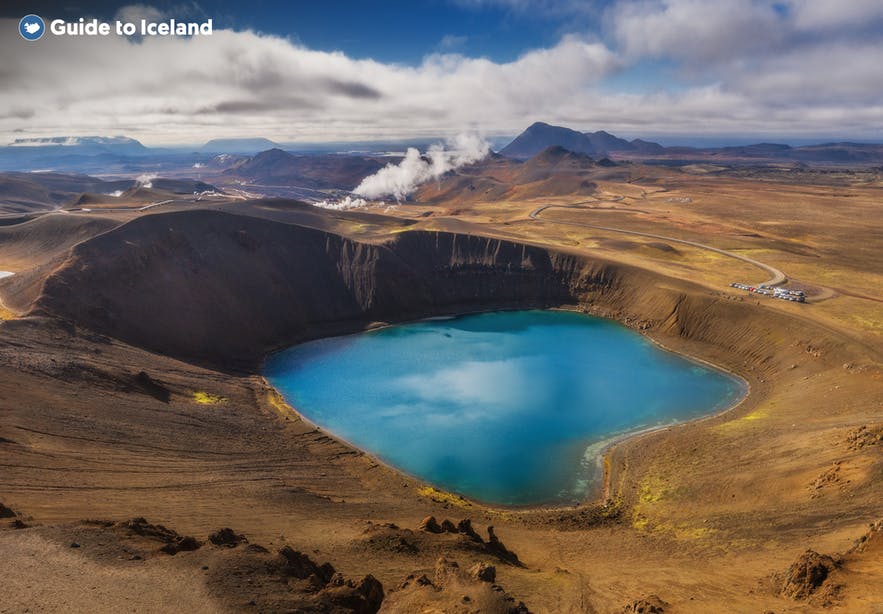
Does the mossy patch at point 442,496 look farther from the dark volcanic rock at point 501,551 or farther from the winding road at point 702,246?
the winding road at point 702,246

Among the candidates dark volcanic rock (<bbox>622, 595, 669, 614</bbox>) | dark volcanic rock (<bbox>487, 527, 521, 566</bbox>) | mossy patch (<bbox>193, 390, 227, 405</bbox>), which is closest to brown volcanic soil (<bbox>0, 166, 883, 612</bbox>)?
mossy patch (<bbox>193, 390, 227, 405</bbox>)

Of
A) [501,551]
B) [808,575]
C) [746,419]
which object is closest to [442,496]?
[501,551]

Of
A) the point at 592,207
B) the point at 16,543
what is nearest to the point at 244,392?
the point at 16,543

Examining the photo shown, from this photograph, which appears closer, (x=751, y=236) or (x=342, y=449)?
(x=342, y=449)

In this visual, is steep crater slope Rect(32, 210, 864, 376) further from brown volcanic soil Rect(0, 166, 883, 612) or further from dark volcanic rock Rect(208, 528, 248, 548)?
dark volcanic rock Rect(208, 528, 248, 548)

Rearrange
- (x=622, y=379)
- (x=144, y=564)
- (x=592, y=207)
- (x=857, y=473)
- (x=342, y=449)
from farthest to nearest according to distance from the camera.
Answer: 1. (x=592, y=207)
2. (x=622, y=379)
3. (x=342, y=449)
4. (x=857, y=473)
5. (x=144, y=564)

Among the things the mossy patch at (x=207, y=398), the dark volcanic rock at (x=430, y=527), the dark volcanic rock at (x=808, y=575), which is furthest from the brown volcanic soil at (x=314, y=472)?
the dark volcanic rock at (x=430, y=527)

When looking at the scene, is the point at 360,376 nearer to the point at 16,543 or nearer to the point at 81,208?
the point at 16,543
